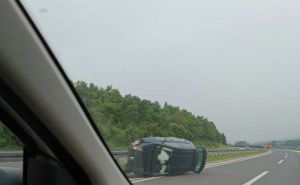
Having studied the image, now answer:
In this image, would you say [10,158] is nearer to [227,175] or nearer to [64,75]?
[64,75]

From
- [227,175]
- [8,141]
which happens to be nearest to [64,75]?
[8,141]

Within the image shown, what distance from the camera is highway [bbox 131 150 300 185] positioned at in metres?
3.91

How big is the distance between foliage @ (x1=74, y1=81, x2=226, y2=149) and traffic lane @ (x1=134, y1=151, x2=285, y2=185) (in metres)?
0.32

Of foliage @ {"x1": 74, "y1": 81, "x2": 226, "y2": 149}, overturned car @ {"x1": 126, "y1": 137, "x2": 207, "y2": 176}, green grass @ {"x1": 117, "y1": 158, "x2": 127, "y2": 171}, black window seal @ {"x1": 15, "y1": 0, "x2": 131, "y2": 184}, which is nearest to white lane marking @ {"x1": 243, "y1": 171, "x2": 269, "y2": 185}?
foliage @ {"x1": 74, "y1": 81, "x2": 226, "y2": 149}

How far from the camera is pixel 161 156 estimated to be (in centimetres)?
359

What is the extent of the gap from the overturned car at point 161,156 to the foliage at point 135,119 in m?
0.07

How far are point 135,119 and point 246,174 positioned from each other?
285 centimetres

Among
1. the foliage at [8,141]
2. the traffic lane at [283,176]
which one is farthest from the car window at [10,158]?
the traffic lane at [283,176]

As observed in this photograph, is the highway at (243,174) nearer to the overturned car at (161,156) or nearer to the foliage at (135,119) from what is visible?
the overturned car at (161,156)

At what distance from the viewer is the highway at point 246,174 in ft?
12.8

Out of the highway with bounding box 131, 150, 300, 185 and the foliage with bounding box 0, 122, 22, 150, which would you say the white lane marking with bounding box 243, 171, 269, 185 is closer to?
the highway with bounding box 131, 150, 300, 185

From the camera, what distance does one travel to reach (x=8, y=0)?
185 cm

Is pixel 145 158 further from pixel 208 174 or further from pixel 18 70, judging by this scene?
pixel 18 70

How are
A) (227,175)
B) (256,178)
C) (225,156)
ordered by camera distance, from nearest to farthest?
(225,156) < (227,175) < (256,178)
